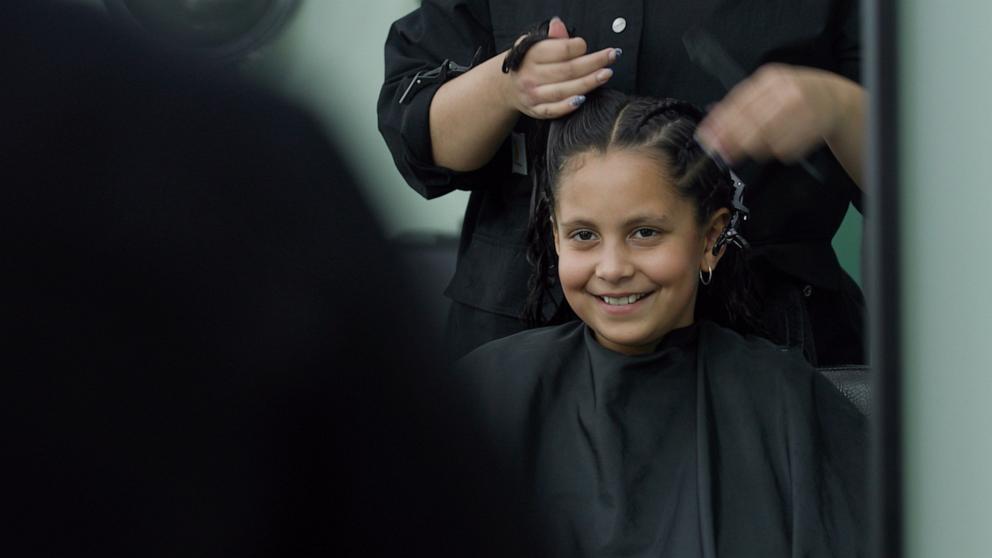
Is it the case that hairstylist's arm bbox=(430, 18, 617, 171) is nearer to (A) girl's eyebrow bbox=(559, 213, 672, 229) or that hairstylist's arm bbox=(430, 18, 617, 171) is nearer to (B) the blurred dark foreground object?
(A) girl's eyebrow bbox=(559, 213, 672, 229)

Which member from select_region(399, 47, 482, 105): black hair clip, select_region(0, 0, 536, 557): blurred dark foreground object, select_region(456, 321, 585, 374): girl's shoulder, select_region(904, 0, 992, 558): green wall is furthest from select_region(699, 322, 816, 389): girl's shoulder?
select_region(0, 0, 536, 557): blurred dark foreground object

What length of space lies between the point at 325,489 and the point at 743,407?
4.58ft

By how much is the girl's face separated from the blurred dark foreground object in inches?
49.3

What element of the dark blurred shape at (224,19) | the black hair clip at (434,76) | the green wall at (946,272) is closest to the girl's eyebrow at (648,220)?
the black hair clip at (434,76)

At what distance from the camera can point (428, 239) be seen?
2.42 metres

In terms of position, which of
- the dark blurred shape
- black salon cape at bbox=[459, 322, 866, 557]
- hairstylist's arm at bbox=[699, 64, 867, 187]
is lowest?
black salon cape at bbox=[459, 322, 866, 557]

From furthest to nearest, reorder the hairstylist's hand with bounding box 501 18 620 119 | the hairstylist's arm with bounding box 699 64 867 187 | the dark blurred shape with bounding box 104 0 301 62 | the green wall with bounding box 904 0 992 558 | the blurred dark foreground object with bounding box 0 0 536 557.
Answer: the hairstylist's hand with bounding box 501 18 620 119 → the hairstylist's arm with bounding box 699 64 867 187 → the dark blurred shape with bounding box 104 0 301 62 → the green wall with bounding box 904 0 992 558 → the blurred dark foreground object with bounding box 0 0 536 557

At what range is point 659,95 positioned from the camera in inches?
82.0

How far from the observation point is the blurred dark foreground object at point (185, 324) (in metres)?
0.72

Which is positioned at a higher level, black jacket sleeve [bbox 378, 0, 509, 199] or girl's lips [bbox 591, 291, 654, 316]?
black jacket sleeve [bbox 378, 0, 509, 199]

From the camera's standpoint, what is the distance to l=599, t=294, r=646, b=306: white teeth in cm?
206

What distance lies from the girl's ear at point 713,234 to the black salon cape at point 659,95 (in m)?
0.04

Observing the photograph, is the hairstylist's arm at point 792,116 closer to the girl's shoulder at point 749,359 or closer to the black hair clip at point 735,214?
the black hair clip at point 735,214

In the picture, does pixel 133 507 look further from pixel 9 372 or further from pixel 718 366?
pixel 718 366
